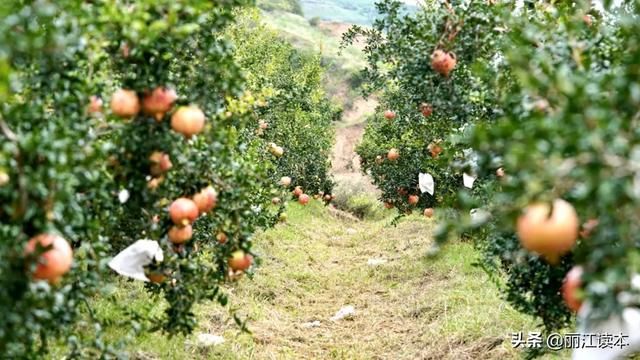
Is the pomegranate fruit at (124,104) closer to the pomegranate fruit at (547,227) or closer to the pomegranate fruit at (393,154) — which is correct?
the pomegranate fruit at (547,227)

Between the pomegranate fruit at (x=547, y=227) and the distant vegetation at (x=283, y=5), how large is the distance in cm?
3464

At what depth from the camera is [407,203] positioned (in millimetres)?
11625

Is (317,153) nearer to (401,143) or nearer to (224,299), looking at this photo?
(401,143)

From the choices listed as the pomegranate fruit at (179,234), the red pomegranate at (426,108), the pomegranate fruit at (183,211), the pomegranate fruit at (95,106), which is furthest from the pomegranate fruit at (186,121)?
the red pomegranate at (426,108)

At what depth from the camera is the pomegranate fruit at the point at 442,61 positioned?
13.8 ft

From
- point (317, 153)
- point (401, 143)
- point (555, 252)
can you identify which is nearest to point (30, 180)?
point (555, 252)

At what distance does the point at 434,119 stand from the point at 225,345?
264 cm

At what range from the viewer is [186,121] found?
119 inches

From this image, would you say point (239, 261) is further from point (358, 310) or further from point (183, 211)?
point (358, 310)

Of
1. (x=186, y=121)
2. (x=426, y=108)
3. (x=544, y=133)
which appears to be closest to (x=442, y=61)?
(x=426, y=108)

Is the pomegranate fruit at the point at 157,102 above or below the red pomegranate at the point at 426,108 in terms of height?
above

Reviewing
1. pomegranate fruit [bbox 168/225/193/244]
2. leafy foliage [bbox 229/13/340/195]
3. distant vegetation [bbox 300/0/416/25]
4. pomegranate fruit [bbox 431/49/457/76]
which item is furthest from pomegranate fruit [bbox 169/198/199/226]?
distant vegetation [bbox 300/0/416/25]

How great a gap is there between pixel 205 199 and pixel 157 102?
0.65m

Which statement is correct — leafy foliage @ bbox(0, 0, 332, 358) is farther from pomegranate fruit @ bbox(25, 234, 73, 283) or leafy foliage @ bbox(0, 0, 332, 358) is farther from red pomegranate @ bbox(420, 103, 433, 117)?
red pomegranate @ bbox(420, 103, 433, 117)
